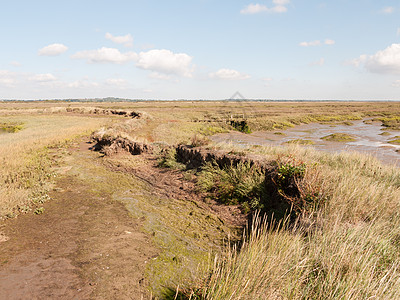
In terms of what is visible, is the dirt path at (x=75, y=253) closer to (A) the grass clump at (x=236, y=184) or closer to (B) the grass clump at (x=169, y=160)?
(A) the grass clump at (x=236, y=184)

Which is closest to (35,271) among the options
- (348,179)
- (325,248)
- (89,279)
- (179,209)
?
(89,279)

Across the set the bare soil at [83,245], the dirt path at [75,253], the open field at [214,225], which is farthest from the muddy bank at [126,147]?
the dirt path at [75,253]

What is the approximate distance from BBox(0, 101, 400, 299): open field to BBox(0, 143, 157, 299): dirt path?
3cm

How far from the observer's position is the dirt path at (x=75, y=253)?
4180 millimetres

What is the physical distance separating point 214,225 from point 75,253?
3694mm

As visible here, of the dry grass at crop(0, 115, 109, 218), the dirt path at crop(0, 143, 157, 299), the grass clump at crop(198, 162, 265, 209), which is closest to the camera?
the dirt path at crop(0, 143, 157, 299)

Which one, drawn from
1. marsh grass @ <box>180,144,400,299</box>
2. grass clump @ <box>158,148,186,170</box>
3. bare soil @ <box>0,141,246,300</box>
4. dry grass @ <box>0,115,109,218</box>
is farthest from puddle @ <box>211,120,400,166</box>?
dry grass @ <box>0,115,109,218</box>

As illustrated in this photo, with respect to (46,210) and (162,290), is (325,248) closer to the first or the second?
(162,290)

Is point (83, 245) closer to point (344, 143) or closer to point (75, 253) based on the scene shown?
point (75, 253)

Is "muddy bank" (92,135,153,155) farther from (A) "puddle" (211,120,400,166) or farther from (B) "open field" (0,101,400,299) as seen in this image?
(A) "puddle" (211,120,400,166)

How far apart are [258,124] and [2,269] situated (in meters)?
36.1

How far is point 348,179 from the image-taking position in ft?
20.5

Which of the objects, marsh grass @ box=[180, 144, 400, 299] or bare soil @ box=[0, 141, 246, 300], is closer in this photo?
marsh grass @ box=[180, 144, 400, 299]

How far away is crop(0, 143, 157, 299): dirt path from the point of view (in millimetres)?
4180
